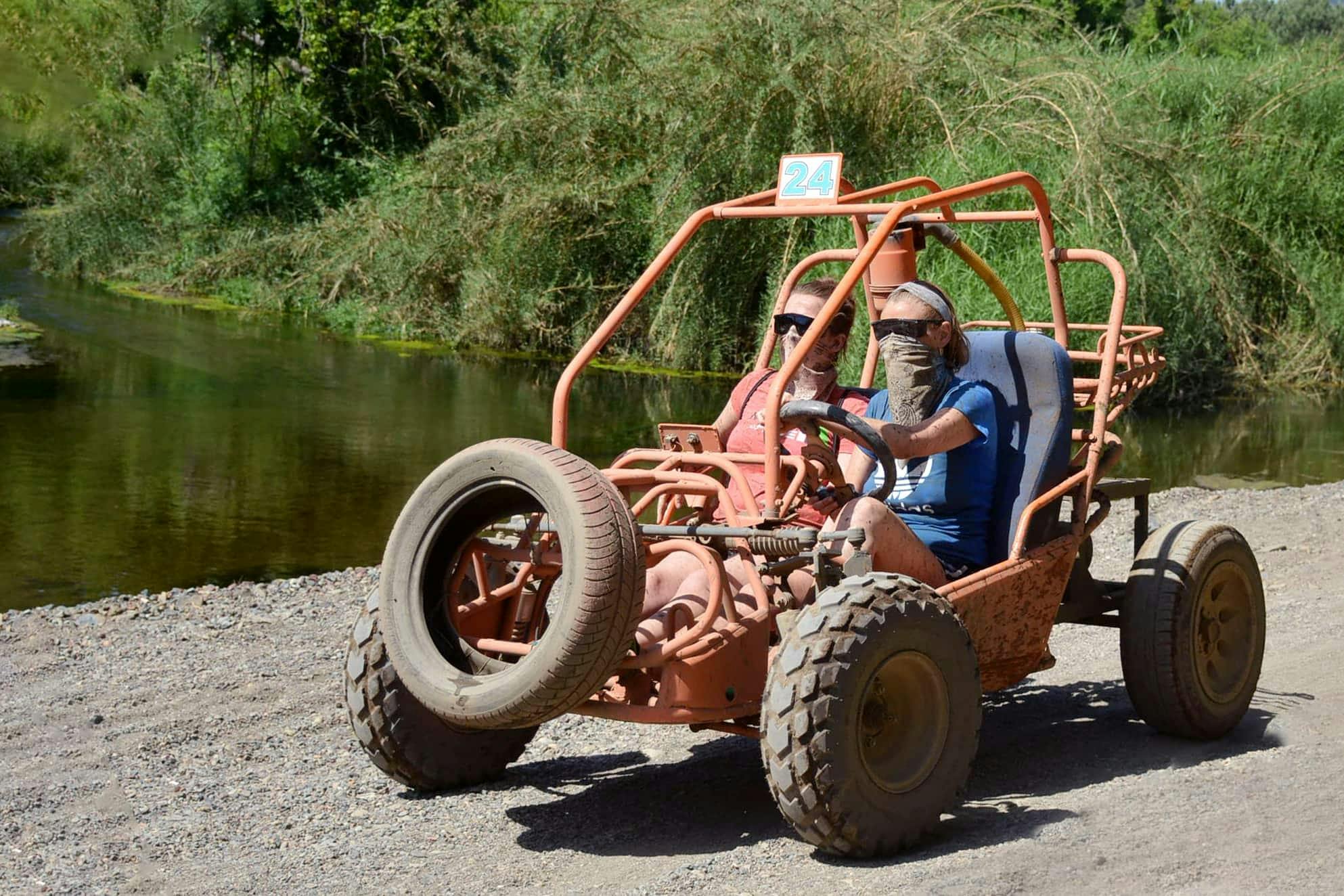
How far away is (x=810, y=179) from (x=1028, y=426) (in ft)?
3.38

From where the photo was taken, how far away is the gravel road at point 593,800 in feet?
13.3

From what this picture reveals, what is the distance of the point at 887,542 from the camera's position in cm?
446

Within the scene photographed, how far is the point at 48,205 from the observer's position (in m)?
32.3

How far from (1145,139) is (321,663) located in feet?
43.8

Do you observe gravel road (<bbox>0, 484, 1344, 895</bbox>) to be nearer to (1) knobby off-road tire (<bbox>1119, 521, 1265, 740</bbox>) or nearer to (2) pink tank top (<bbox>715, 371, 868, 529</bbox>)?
(1) knobby off-road tire (<bbox>1119, 521, 1265, 740</bbox>)

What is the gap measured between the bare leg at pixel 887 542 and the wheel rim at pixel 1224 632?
1136mm

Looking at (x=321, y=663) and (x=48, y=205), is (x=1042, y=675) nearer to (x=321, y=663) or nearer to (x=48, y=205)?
(x=321, y=663)

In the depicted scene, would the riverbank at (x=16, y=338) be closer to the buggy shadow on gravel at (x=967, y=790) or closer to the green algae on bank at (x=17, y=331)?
the green algae on bank at (x=17, y=331)

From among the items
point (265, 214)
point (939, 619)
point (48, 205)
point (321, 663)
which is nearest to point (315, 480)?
point (321, 663)

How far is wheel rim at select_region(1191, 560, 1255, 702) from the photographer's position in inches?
207

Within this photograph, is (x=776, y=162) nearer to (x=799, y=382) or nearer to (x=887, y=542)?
(x=799, y=382)

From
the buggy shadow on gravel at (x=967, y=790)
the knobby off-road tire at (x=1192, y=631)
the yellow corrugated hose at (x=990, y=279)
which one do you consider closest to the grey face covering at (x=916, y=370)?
the yellow corrugated hose at (x=990, y=279)

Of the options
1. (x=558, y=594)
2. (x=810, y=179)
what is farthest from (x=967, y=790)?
(x=810, y=179)

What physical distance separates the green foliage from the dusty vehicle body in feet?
36.2
